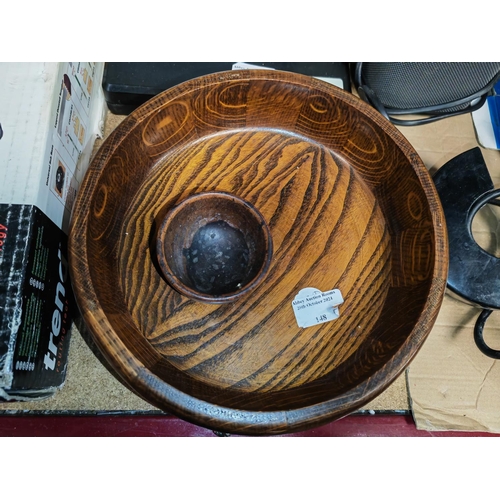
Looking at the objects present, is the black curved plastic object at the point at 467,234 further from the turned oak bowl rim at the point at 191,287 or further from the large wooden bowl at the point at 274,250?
the turned oak bowl rim at the point at 191,287

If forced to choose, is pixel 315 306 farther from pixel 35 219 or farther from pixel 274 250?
pixel 35 219

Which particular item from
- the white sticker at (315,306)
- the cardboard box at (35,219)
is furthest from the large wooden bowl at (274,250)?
the cardboard box at (35,219)

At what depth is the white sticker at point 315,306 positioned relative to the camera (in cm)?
54

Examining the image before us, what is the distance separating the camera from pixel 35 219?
1.83ft

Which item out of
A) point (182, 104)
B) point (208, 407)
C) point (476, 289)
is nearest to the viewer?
point (208, 407)

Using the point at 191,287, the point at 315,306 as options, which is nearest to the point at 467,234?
the point at 315,306

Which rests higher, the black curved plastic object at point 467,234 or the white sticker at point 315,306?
the black curved plastic object at point 467,234

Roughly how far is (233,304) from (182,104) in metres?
0.25

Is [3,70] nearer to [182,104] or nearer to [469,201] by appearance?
[182,104]

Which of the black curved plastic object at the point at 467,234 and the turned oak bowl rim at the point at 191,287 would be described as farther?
the black curved plastic object at the point at 467,234

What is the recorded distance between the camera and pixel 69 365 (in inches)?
28.0

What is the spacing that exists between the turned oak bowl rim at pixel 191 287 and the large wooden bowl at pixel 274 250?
25 mm

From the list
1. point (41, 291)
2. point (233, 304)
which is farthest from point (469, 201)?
point (41, 291)

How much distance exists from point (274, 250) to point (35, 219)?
12.2 inches
